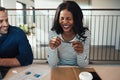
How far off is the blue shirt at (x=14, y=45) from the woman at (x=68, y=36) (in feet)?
0.62

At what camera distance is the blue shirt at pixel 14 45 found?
1619mm

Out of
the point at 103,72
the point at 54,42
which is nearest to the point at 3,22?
the point at 54,42

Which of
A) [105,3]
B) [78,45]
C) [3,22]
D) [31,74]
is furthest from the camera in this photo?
[105,3]

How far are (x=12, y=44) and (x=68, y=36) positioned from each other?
488 millimetres

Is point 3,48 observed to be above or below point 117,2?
below

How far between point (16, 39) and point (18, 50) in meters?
0.11

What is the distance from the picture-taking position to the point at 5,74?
1.32 metres

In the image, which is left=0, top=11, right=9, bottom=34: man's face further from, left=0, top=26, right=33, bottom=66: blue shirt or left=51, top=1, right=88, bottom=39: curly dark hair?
left=51, top=1, right=88, bottom=39: curly dark hair

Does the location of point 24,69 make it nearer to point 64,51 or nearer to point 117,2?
point 64,51

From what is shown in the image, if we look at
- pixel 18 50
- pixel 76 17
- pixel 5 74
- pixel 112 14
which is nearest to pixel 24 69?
pixel 5 74

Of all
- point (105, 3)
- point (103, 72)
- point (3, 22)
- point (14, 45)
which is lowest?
point (103, 72)

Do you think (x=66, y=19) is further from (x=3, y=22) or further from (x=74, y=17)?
(x=3, y=22)

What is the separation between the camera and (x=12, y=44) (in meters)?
1.65

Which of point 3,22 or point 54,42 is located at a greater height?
point 3,22
